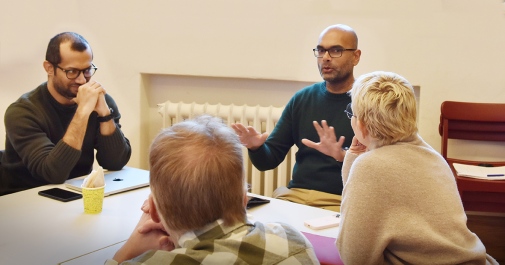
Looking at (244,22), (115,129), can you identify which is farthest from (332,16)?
(115,129)

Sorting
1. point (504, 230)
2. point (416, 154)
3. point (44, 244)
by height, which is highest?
point (416, 154)

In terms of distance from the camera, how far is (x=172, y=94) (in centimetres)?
400

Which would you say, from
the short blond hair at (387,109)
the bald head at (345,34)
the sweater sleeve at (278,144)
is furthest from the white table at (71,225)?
the bald head at (345,34)

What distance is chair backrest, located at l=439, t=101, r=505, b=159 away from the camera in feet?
10.1

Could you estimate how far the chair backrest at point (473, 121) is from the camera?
10.1ft

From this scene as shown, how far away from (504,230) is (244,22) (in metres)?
2.12

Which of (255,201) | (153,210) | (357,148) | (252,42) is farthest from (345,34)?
(153,210)

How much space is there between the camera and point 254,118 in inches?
142

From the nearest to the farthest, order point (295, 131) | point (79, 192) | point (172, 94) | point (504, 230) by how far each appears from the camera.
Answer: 1. point (79, 192)
2. point (295, 131)
3. point (504, 230)
4. point (172, 94)

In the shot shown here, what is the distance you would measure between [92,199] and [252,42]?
2031 millimetres

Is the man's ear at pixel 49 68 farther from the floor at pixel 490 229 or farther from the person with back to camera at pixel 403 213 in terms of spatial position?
the floor at pixel 490 229

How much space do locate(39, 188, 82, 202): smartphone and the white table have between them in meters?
0.03

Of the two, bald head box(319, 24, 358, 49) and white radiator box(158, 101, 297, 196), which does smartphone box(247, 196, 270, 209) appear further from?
white radiator box(158, 101, 297, 196)

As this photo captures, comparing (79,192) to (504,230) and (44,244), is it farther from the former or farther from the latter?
(504,230)
